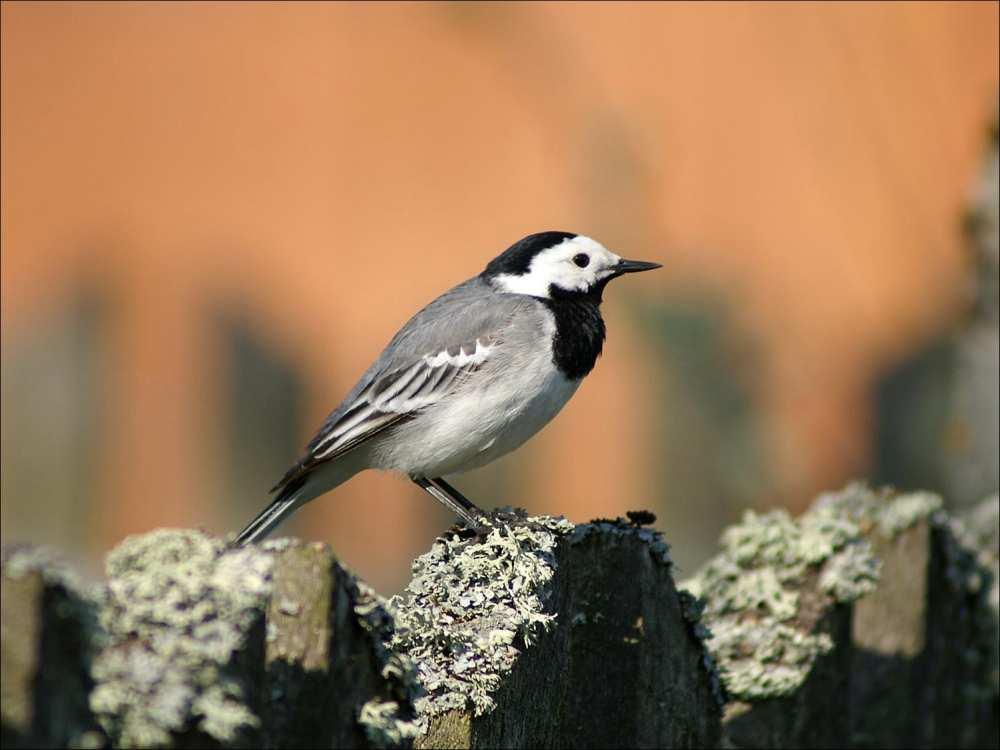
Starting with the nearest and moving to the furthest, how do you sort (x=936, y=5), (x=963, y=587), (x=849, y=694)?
(x=849, y=694), (x=963, y=587), (x=936, y=5)

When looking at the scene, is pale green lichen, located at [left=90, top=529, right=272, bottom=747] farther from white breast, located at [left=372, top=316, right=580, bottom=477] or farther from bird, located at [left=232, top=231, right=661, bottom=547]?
white breast, located at [left=372, top=316, right=580, bottom=477]

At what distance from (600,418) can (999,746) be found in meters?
6.09

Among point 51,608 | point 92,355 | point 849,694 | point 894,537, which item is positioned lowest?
point 51,608

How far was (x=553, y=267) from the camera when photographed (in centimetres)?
540

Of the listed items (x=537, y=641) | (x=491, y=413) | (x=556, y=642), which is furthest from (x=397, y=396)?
(x=537, y=641)

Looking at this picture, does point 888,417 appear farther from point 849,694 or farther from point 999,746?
point 849,694

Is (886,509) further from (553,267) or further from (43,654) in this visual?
(43,654)

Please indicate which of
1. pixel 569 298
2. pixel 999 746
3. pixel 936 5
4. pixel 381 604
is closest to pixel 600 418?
pixel 936 5

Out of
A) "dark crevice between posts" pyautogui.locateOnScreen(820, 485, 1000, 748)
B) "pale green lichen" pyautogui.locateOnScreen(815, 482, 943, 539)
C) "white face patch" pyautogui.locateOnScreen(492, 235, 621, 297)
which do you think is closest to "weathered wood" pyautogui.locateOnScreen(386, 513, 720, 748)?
"dark crevice between posts" pyautogui.locateOnScreen(820, 485, 1000, 748)

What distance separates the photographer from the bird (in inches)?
188

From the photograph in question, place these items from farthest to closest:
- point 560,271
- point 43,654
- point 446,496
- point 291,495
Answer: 1. point 560,271
2. point 291,495
3. point 446,496
4. point 43,654

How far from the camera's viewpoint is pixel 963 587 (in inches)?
168

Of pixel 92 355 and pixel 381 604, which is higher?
pixel 92 355

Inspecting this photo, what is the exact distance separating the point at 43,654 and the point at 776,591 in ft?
8.45
